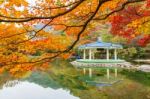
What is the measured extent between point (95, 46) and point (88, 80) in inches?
386

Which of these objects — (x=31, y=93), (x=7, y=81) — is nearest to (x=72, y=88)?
(x=31, y=93)

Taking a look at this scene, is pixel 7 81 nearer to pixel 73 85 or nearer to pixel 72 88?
pixel 73 85

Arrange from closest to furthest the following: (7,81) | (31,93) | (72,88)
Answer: (31,93) < (72,88) < (7,81)

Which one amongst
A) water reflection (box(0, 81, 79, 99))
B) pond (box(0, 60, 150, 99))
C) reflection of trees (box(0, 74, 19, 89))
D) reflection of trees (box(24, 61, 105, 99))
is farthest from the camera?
reflection of trees (box(0, 74, 19, 89))

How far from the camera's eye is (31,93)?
14.6 metres

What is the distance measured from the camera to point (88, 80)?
17812 millimetres

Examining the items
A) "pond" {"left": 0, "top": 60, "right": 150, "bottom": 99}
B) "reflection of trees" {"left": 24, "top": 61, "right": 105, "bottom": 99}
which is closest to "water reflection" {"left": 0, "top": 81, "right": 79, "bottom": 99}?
"pond" {"left": 0, "top": 60, "right": 150, "bottom": 99}

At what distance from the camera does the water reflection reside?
45.0 ft

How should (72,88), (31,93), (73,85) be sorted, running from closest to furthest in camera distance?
(31,93)
(72,88)
(73,85)

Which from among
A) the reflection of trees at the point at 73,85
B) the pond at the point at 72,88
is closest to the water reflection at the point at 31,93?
the pond at the point at 72,88

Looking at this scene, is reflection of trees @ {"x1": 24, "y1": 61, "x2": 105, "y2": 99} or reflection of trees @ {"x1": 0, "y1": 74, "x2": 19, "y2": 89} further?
reflection of trees @ {"x1": 0, "y1": 74, "x2": 19, "y2": 89}

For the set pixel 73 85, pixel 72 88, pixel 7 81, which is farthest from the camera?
pixel 7 81

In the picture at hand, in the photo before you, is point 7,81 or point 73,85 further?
point 7,81

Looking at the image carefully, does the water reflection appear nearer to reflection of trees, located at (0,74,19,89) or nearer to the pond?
the pond
